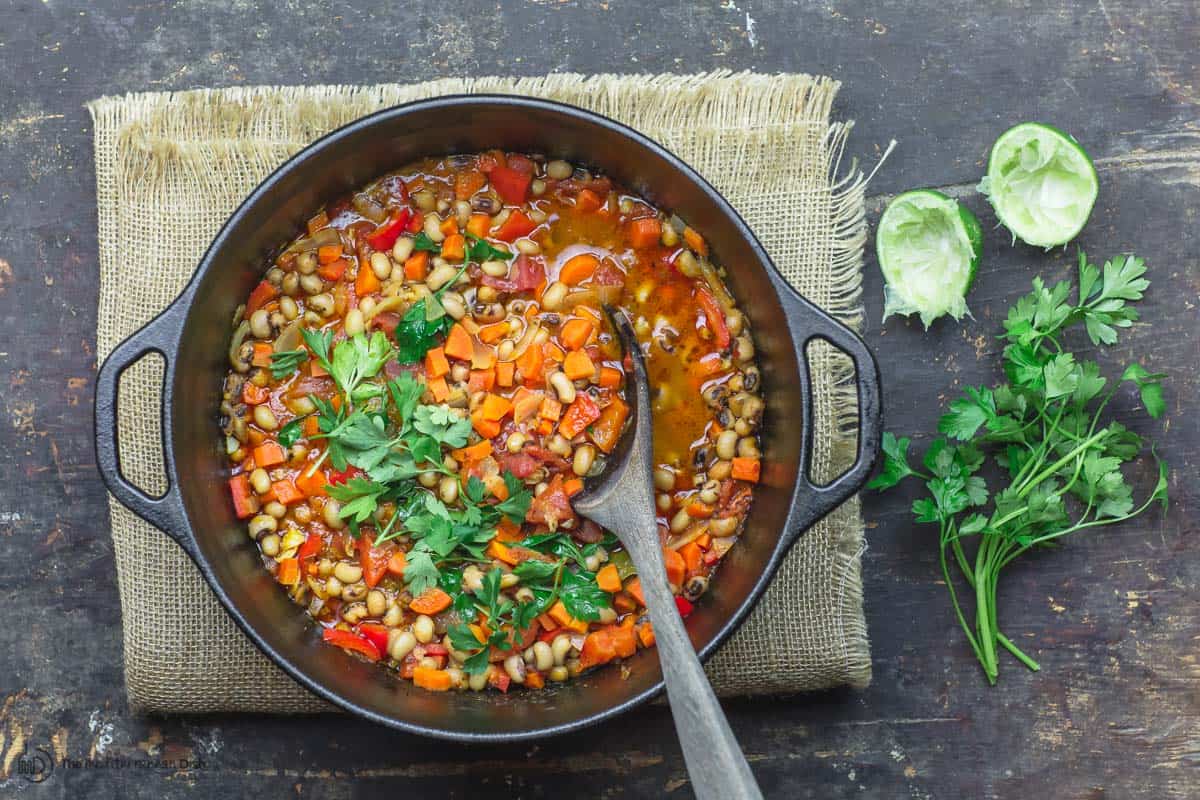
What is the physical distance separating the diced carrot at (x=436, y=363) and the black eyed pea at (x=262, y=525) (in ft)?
2.14

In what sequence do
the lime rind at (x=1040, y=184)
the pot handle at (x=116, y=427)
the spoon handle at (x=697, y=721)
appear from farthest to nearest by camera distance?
the lime rind at (x=1040, y=184)
the pot handle at (x=116, y=427)
the spoon handle at (x=697, y=721)

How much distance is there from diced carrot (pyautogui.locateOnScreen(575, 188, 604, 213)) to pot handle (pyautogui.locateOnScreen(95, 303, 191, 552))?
1.19m

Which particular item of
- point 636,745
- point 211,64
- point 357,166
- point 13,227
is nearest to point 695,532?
point 636,745

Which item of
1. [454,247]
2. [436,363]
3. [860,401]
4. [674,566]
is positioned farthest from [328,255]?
[860,401]

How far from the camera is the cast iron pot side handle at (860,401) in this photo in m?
2.42

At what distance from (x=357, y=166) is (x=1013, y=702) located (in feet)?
9.02

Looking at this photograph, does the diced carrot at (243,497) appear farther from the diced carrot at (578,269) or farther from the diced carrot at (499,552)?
the diced carrot at (578,269)

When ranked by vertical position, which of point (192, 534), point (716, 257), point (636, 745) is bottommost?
point (636, 745)

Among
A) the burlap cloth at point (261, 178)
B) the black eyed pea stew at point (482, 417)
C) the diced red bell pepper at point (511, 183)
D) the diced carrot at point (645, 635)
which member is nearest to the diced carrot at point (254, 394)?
the black eyed pea stew at point (482, 417)

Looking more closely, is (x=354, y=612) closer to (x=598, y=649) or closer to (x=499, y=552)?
(x=499, y=552)

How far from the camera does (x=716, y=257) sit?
9.45 ft

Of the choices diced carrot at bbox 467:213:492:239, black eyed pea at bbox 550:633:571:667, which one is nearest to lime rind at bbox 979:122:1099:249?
diced carrot at bbox 467:213:492:239

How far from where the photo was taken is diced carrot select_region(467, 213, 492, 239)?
9.40 feet

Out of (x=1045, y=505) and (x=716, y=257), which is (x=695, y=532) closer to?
(x=716, y=257)
